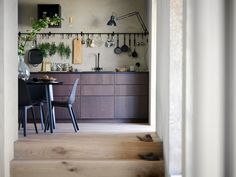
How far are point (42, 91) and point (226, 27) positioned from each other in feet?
14.1

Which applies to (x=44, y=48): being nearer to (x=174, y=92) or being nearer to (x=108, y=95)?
(x=108, y=95)

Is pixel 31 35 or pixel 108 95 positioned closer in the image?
pixel 31 35

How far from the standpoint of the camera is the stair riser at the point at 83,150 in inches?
145

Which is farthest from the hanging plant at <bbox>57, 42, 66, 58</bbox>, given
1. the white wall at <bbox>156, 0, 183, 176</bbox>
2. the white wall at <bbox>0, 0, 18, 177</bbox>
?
the white wall at <bbox>156, 0, 183, 176</bbox>

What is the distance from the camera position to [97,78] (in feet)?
20.6

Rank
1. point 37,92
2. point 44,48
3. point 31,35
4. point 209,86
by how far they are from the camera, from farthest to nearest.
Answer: point 44,48 < point 31,35 < point 37,92 < point 209,86

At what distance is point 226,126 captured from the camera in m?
1.27

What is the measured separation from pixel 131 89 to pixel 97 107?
70cm

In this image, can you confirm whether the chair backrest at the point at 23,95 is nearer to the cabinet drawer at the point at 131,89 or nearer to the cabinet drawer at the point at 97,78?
the cabinet drawer at the point at 97,78

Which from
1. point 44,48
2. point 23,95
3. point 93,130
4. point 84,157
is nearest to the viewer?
point 84,157

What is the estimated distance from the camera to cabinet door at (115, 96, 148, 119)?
6.27 meters

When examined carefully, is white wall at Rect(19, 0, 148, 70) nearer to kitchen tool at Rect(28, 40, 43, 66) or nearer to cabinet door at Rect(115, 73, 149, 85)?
kitchen tool at Rect(28, 40, 43, 66)

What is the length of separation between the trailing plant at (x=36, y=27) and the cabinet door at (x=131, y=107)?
5.94 ft

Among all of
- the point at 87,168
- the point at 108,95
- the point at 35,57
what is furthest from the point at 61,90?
the point at 87,168
